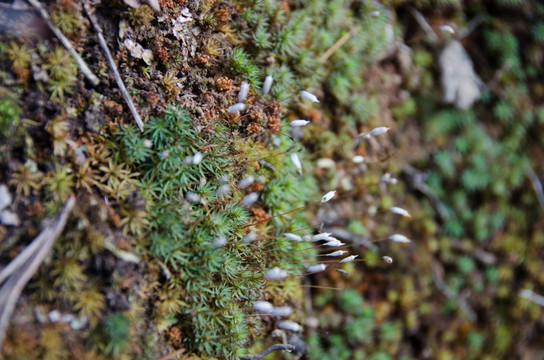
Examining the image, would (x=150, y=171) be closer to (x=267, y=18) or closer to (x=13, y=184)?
(x=13, y=184)

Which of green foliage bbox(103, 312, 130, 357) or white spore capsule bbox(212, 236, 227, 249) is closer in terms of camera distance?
green foliage bbox(103, 312, 130, 357)

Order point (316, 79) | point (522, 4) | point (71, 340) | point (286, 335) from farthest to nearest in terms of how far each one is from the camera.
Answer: point (522, 4) → point (316, 79) → point (286, 335) → point (71, 340)

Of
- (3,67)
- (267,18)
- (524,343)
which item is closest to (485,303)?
(524,343)

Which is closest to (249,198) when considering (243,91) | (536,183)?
(243,91)

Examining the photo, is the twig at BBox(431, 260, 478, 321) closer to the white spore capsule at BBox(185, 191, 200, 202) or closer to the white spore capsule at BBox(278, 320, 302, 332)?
the white spore capsule at BBox(278, 320, 302, 332)

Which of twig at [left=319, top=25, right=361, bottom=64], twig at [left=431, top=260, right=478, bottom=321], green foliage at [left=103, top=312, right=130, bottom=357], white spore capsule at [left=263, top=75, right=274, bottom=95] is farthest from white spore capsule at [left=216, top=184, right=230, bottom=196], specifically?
twig at [left=431, top=260, right=478, bottom=321]

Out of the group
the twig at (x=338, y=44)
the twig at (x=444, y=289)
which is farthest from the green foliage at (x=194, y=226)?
the twig at (x=444, y=289)
